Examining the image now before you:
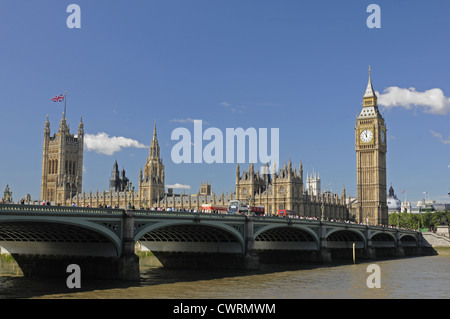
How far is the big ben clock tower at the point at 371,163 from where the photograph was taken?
146 m

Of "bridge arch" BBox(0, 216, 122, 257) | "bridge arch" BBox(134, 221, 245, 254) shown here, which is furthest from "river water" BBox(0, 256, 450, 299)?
"bridge arch" BBox(134, 221, 245, 254)

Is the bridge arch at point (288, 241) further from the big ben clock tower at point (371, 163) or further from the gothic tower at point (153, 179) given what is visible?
the gothic tower at point (153, 179)

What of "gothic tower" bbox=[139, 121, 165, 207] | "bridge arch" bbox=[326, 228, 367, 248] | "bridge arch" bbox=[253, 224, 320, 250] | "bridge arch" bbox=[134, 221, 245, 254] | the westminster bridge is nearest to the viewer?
the westminster bridge

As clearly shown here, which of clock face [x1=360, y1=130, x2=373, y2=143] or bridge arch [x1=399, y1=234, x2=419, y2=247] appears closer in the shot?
bridge arch [x1=399, y1=234, x2=419, y2=247]

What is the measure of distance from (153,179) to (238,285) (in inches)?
4561

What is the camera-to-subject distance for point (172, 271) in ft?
183

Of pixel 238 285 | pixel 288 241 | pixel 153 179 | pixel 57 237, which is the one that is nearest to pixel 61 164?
pixel 153 179

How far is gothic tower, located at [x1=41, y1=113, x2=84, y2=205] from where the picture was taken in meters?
179

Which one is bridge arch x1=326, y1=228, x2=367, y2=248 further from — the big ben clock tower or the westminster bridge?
the big ben clock tower

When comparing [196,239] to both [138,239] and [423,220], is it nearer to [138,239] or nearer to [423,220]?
[138,239]

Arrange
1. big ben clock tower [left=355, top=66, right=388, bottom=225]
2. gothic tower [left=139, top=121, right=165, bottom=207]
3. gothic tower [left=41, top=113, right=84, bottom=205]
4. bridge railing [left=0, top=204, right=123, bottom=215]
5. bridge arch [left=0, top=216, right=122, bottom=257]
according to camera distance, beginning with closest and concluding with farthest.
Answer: bridge railing [left=0, top=204, right=123, bottom=215] < bridge arch [left=0, top=216, right=122, bottom=257] < big ben clock tower [left=355, top=66, right=388, bottom=225] < gothic tower [left=139, top=121, right=165, bottom=207] < gothic tower [left=41, top=113, right=84, bottom=205]

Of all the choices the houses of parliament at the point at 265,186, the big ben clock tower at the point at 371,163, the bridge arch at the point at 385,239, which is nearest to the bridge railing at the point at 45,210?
the bridge arch at the point at 385,239

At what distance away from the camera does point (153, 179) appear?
520ft

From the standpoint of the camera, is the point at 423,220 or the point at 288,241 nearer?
the point at 288,241
